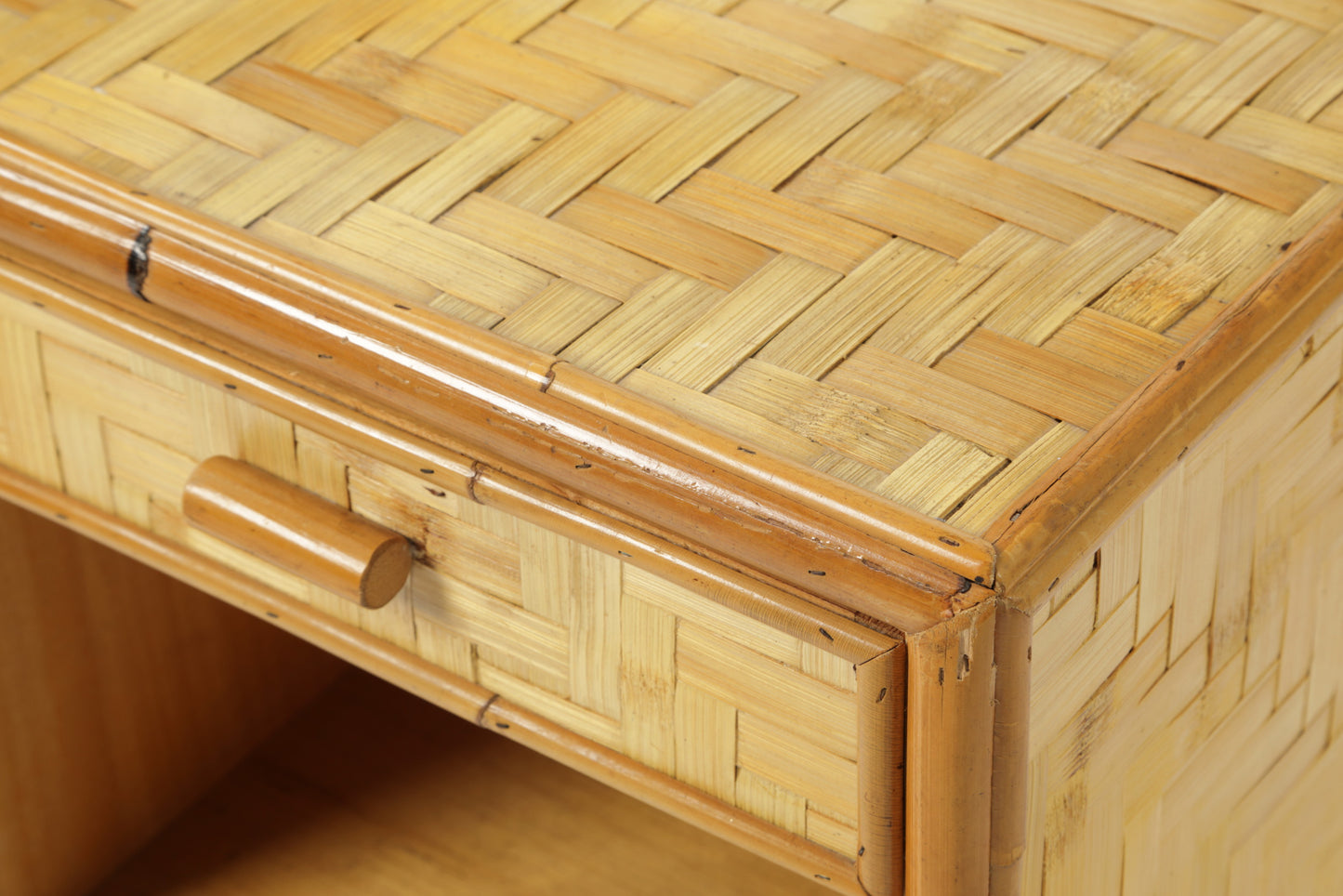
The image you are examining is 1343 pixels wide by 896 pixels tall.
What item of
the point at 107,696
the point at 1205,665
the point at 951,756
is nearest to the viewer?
the point at 951,756

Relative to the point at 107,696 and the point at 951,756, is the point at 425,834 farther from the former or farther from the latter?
the point at 951,756

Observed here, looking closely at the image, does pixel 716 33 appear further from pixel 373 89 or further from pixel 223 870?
pixel 223 870

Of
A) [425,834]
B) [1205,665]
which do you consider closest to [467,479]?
[1205,665]

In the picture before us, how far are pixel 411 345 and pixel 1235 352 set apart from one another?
259 mm

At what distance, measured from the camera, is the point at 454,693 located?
0.61m

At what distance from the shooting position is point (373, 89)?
25.2 inches

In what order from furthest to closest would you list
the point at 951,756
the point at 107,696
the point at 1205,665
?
1. the point at 107,696
2. the point at 1205,665
3. the point at 951,756

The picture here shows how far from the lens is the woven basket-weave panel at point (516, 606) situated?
1.74 ft

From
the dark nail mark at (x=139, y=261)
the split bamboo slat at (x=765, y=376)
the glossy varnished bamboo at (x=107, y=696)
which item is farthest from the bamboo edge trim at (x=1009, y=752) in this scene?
the glossy varnished bamboo at (x=107, y=696)

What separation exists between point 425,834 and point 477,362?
487 mm

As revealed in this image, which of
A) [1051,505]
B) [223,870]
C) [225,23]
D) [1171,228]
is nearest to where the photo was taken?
[1051,505]

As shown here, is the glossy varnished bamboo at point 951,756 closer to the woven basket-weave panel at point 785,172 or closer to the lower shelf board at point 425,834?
the woven basket-weave panel at point 785,172

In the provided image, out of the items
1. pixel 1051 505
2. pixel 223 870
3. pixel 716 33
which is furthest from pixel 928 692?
pixel 223 870

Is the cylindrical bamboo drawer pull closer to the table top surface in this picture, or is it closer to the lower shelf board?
the table top surface
